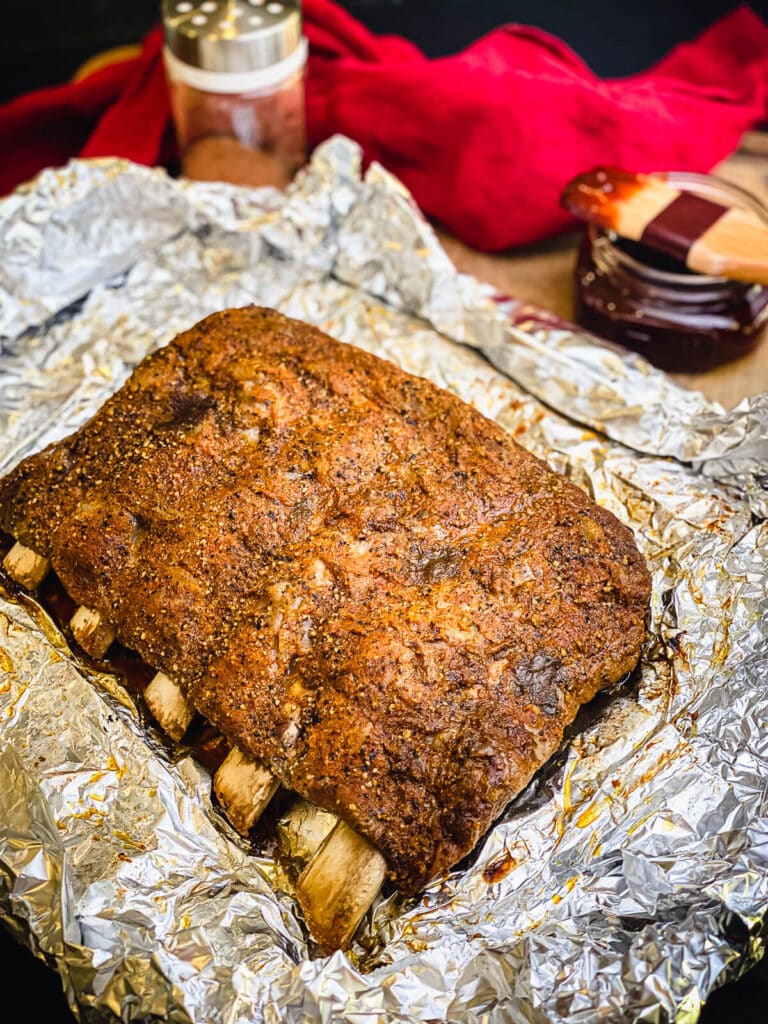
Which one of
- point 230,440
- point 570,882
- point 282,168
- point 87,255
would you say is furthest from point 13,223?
point 570,882

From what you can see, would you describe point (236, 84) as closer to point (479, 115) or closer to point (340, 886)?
point (479, 115)

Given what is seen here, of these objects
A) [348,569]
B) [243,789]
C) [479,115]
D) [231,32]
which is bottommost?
[243,789]

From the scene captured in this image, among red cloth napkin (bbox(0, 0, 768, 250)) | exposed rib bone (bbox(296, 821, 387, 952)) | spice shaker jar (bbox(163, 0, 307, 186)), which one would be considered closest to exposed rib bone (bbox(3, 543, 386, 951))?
exposed rib bone (bbox(296, 821, 387, 952))

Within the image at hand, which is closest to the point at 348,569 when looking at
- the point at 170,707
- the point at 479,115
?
the point at 170,707

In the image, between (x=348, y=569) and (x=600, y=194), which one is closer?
(x=348, y=569)

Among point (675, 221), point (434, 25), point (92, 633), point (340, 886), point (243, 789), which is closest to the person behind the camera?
point (340, 886)

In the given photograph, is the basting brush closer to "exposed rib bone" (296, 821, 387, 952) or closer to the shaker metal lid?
the shaker metal lid

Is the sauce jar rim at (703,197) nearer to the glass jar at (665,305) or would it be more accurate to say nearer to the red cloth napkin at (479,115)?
the glass jar at (665,305)
